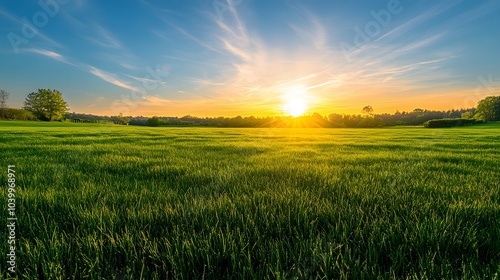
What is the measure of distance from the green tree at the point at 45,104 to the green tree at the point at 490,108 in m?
171

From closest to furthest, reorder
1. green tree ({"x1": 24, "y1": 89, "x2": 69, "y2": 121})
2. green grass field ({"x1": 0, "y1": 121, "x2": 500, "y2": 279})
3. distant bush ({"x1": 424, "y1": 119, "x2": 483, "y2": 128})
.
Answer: green grass field ({"x1": 0, "y1": 121, "x2": 500, "y2": 279}) < distant bush ({"x1": 424, "y1": 119, "x2": 483, "y2": 128}) < green tree ({"x1": 24, "y1": 89, "x2": 69, "y2": 121})

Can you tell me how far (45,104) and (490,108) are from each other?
582ft

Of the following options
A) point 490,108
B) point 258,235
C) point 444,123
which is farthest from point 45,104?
point 490,108

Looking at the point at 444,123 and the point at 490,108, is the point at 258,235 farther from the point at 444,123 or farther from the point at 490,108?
the point at 490,108

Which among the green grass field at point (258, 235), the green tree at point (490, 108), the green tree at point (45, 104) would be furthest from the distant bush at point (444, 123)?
the green tree at point (45, 104)

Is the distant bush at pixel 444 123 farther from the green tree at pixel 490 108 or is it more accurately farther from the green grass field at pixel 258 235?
the green grass field at pixel 258 235

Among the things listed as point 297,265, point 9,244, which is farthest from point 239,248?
point 9,244

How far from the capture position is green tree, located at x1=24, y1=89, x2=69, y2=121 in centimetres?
8812

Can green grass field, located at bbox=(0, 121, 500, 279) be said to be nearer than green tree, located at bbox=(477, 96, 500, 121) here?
Yes

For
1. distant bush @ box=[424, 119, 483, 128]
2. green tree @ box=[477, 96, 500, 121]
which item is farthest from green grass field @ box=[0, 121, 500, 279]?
green tree @ box=[477, 96, 500, 121]

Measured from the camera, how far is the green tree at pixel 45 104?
289ft

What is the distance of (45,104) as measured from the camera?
88.5 meters

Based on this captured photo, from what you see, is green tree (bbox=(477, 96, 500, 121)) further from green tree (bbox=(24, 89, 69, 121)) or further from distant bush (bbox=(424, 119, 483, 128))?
green tree (bbox=(24, 89, 69, 121))

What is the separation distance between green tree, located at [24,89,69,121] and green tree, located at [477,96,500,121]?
17128 cm
